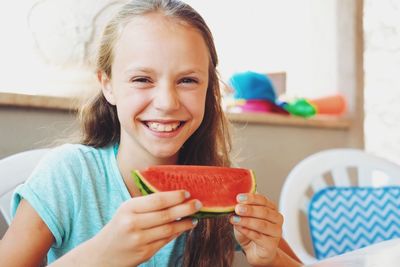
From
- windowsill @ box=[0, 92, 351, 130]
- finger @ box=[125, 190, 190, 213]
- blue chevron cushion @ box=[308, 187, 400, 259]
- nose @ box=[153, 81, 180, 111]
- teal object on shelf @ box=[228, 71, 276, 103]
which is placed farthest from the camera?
teal object on shelf @ box=[228, 71, 276, 103]

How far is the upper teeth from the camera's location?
1158mm

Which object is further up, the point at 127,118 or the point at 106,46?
the point at 106,46

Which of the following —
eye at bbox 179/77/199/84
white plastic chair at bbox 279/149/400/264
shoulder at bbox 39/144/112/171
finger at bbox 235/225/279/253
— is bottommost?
white plastic chair at bbox 279/149/400/264

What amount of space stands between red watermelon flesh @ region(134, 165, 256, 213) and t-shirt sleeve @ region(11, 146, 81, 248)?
30cm

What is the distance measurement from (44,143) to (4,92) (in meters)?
0.22

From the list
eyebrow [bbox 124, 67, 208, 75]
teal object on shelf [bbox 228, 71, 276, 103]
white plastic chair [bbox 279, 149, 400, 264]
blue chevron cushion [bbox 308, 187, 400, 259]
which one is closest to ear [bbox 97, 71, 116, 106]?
eyebrow [bbox 124, 67, 208, 75]

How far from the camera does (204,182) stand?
101 centimetres

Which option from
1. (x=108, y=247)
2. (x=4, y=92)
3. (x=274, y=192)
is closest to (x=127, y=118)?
(x=108, y=247)

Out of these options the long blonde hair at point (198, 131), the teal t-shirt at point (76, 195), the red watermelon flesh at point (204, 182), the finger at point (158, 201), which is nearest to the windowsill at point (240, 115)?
the long blonde hair at point (198, 131)

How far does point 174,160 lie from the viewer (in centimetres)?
138

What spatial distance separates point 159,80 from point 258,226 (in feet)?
1.23

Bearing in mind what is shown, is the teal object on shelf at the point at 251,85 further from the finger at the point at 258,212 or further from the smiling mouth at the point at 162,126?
the finger at the point at 258,212

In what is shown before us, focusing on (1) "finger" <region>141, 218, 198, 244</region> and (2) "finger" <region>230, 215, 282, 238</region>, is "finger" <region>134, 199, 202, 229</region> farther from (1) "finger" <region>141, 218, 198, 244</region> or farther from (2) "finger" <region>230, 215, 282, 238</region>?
(2) "finger" <region>230, 215, 282, 238</region>

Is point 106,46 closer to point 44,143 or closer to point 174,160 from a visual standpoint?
point 174,160
